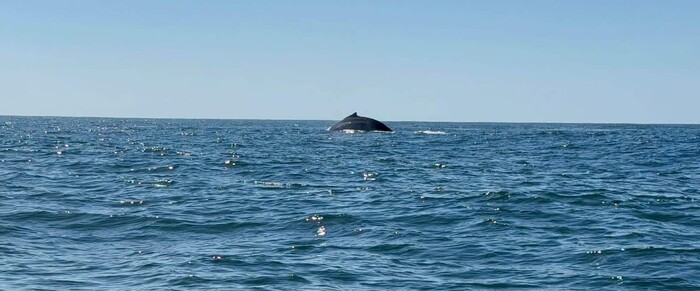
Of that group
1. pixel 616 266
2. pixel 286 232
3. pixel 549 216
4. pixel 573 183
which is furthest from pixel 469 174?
pixel 616 266

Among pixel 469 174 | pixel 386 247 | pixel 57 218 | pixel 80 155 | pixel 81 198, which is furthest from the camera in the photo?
pixel 80 155

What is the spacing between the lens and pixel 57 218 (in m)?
22.3

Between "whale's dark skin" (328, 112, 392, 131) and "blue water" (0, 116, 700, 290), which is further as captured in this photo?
"whale's dark skin" (328, 112, 392, 131)

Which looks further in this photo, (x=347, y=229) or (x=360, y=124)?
(x=360, y=124)

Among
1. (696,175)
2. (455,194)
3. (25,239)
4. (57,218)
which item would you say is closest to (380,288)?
(25,239)

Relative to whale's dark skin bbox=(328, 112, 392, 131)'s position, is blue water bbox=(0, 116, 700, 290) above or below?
below

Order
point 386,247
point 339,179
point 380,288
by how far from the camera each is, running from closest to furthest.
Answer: point 380,288 < point 386,247 < point 339,179

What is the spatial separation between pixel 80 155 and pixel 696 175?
3151cm

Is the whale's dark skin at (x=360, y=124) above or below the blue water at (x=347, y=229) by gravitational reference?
above

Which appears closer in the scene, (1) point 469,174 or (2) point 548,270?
(2) point 548,270

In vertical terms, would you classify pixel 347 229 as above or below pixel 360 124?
below

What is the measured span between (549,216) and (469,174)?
14.6 m

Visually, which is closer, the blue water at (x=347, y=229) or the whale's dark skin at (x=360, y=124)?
the blue water at (x=347, y=229)

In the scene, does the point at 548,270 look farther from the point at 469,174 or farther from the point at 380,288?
the point at 469,174
